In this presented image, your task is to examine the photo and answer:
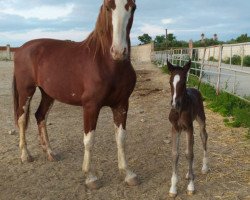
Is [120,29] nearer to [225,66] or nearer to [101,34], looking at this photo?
[101,34]

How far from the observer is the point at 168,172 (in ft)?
15.1

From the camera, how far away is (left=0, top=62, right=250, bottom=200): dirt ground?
13.3 feet

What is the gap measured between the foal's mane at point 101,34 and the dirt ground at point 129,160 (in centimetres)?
163

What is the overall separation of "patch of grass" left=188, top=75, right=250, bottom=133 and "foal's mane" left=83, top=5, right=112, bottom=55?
3.56 m

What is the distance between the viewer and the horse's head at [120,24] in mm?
3631

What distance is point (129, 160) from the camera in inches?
201

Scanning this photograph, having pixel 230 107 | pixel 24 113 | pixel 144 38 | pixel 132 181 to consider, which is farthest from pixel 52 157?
pixel 144 38

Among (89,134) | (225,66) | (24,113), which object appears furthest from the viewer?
(225,66)

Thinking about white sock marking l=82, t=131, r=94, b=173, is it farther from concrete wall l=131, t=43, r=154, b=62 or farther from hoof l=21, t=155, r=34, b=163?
concrete wall l=131, t=43, r=154, b=62

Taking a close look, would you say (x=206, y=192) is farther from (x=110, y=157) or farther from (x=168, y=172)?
(x=110, y=157)

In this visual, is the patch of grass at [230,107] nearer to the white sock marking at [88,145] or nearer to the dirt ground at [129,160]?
the dirt ground at [129,160]

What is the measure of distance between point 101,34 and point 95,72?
0.45 m

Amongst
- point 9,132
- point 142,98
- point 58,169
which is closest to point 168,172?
point 58,169

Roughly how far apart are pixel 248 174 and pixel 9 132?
4213 mm
